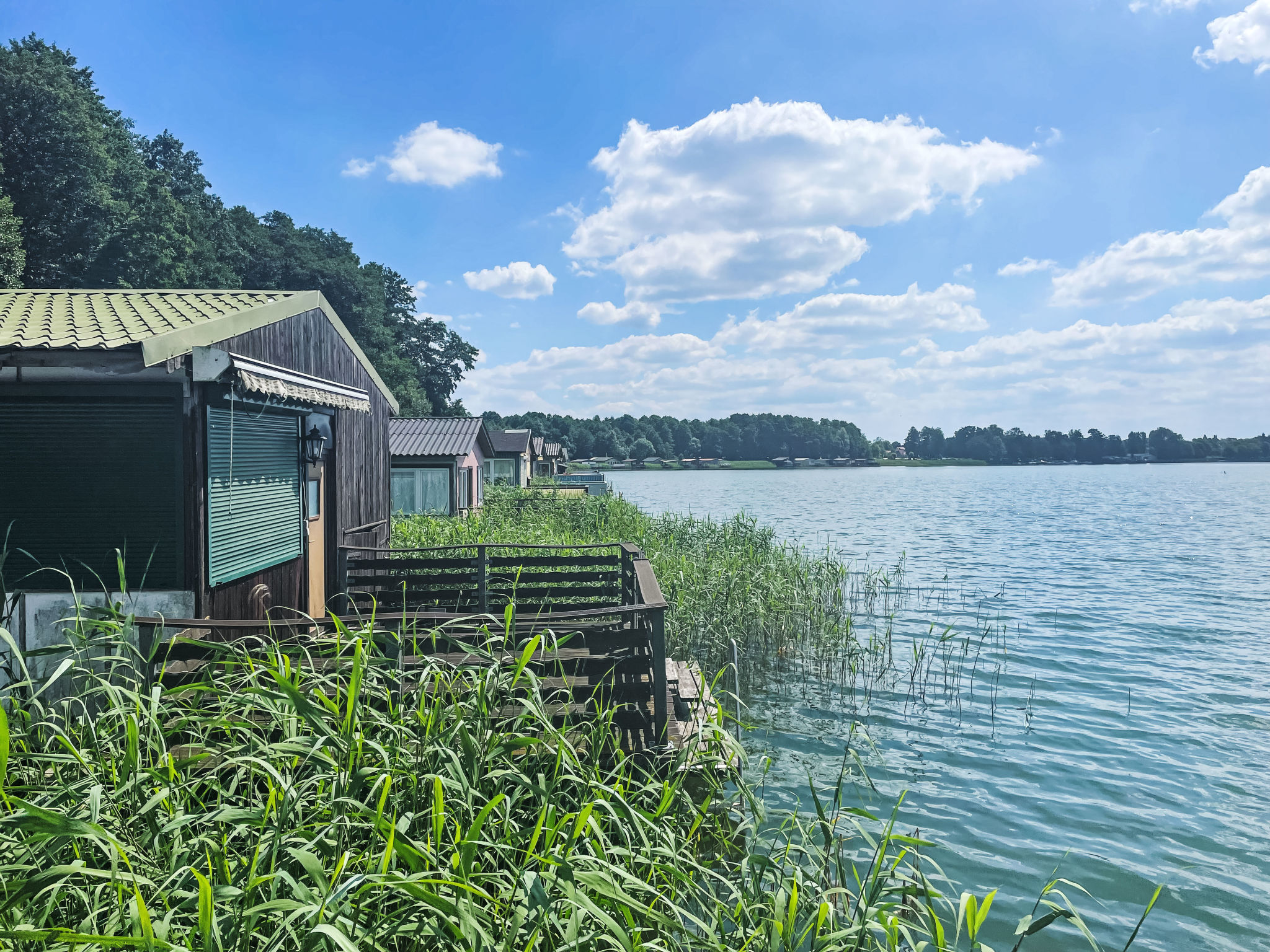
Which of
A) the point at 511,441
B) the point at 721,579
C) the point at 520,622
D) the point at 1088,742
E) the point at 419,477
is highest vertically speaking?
the point at 511,441

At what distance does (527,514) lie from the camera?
22000 mm

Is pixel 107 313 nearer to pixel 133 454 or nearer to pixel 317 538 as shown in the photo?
pixel 133 454

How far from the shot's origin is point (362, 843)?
2863mm

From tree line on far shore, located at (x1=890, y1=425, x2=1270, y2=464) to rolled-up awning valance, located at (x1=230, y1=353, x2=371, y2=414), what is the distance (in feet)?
600

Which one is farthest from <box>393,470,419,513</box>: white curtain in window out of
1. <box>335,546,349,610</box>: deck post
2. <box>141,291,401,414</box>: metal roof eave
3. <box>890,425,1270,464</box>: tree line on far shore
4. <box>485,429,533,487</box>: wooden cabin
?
<box>890,425,1270,464</box>: tree line on far shore

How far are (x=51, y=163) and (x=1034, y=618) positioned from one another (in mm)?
41907

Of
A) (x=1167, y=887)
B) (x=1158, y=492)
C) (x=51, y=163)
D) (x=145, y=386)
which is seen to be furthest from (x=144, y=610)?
(x=1158, y=492)

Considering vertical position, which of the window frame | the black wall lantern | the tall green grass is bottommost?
the tall green grass

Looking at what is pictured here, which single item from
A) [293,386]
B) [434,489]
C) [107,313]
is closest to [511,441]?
[434,489]

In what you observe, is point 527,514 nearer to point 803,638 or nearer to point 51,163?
point 803,638

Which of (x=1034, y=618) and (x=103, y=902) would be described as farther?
(x=1034, y=618)

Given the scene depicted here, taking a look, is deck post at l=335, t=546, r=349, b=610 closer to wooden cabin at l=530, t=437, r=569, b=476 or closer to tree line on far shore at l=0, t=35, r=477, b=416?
tree line on far shore at l=0, t=35, r=477, b=416

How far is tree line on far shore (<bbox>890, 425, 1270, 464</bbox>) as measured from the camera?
17200 cm

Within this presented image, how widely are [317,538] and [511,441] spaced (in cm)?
3481
